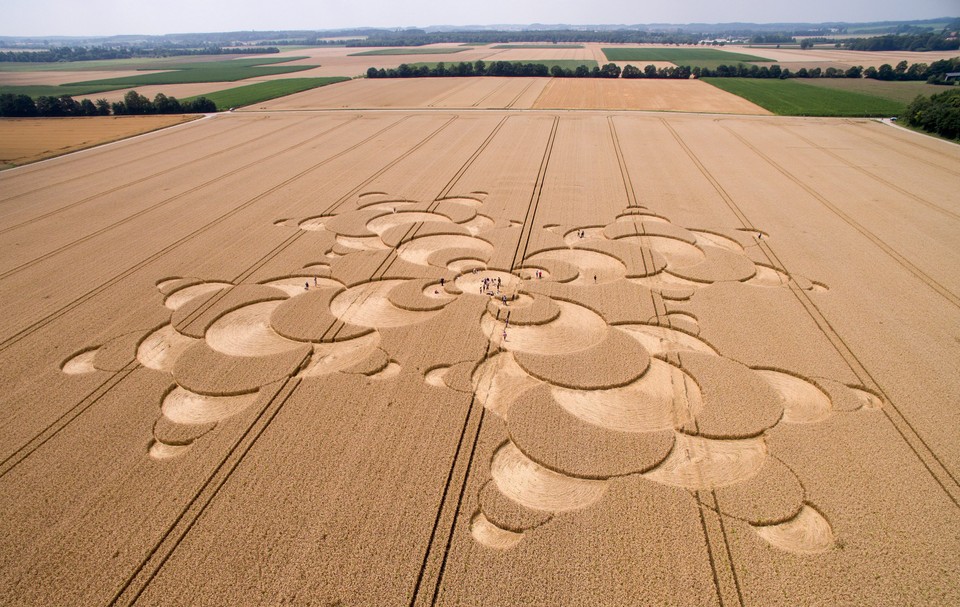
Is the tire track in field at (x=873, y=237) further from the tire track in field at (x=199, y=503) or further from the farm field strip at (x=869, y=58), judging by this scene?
the farm field strip at (x=869, y=58)

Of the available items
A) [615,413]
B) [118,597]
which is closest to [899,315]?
[615,413]

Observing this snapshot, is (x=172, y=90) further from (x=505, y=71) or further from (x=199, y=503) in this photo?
(x=199, y=503)

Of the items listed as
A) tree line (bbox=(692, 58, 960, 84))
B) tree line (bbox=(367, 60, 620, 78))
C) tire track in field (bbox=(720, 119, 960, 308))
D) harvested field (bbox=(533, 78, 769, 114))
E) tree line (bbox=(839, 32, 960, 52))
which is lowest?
tire track in field (bbox=(720, 119, 960, 308))

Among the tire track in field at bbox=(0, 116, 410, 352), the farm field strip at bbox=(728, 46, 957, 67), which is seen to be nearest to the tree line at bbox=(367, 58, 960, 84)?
the farm field strip at bbox=(728, 46, 957, 67)

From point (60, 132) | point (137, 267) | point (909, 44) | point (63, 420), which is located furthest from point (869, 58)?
point (63, 420)

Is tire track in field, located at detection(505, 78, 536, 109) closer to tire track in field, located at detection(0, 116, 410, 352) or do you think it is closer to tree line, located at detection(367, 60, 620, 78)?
tree line, located at detection(367, 60, 620, 78)

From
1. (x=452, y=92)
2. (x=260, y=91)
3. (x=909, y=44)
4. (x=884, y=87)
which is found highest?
(x=909, y=44)

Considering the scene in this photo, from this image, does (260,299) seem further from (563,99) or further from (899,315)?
(563,99)
